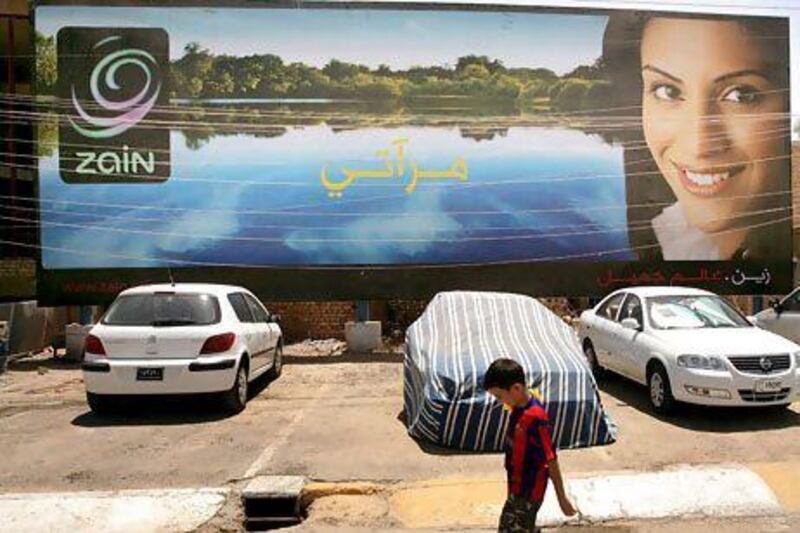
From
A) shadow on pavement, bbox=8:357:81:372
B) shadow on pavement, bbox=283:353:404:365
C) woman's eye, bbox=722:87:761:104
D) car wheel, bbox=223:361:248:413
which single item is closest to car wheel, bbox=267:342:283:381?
shadow on pavement, bbox=283:353:404:365

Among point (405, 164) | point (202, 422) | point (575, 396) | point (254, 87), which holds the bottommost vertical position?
point (202, 422)

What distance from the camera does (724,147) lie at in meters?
17.4

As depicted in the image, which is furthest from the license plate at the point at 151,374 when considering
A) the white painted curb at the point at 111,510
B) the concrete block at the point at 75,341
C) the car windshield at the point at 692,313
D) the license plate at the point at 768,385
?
the concrete block at the point at 75,341

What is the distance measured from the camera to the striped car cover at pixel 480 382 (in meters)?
8.01

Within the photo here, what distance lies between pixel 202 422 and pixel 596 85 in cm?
1141

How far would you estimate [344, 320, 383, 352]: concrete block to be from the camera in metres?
16.9

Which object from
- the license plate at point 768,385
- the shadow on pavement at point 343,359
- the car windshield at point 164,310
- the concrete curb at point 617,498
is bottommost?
the shadow on pavement at point 343,359

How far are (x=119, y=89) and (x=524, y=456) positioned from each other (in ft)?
48.2

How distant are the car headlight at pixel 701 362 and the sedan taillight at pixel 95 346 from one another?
259 inches

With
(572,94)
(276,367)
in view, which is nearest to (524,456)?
(276,367)

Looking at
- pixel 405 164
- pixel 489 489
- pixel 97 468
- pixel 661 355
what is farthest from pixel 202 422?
pixel 405 164

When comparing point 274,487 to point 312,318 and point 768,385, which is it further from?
point 312,318

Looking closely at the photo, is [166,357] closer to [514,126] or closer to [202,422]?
[202,422]

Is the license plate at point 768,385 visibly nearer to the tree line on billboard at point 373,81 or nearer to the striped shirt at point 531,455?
the striped shirt at point 531,455
